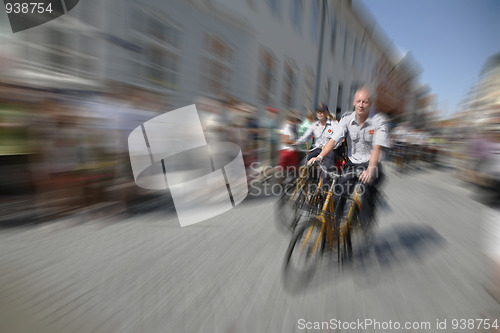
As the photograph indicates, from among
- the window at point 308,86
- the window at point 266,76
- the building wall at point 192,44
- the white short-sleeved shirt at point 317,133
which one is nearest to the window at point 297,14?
the building wall at point 192,44

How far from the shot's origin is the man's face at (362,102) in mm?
3115

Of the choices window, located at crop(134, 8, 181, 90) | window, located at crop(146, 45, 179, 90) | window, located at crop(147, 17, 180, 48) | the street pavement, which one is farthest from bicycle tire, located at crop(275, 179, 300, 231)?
window, located at crop(147, 17, 180, 48)

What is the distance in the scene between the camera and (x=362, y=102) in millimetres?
3115

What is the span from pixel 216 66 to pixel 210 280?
8496 mm

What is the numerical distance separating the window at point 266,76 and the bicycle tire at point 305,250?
28.9 feet

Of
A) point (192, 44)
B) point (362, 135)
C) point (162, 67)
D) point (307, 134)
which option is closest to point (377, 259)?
point (362, 135)

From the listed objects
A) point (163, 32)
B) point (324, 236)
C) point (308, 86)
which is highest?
point (163, 32)

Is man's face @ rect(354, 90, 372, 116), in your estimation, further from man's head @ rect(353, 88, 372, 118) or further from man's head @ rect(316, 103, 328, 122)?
man's head @ rect(316, 103, 328, 122)

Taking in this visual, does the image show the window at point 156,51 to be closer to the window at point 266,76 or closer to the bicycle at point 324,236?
the window at point 266,76

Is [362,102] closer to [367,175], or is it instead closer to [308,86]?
[367,175]

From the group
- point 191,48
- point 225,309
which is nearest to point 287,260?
point 225,309

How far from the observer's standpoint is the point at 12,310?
2.09m

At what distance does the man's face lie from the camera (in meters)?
3.12

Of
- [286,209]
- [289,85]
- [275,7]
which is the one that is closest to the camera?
[286,209]
